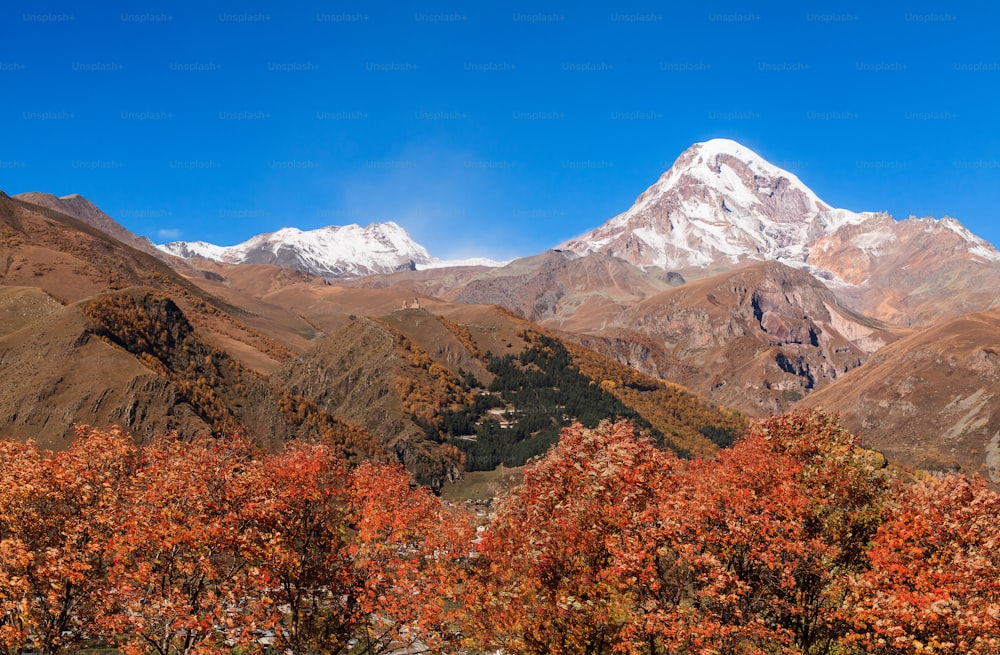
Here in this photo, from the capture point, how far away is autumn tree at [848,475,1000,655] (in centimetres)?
1589

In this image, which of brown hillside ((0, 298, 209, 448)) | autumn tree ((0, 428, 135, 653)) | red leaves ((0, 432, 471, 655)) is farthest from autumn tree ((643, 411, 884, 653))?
brown hillside ((0, 298, 209, 448))

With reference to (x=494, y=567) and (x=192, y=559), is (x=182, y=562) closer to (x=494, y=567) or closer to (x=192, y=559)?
(x=192, y=559)

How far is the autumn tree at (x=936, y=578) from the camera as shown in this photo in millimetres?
15891

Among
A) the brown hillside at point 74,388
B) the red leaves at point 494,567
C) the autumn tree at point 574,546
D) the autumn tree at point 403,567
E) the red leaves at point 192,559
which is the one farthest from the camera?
the brown hillside at point 74,388

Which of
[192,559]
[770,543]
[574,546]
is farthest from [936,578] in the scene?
[192,559]

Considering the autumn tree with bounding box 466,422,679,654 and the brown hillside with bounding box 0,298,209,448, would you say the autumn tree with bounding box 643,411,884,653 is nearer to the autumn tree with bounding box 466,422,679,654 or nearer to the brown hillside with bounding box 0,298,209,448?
the autumn tree with bounding box 466,422,679,654

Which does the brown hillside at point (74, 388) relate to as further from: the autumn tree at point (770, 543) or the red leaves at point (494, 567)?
the autumn tree at point (770, 543)

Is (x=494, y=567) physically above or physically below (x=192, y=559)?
above

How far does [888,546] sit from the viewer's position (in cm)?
2247

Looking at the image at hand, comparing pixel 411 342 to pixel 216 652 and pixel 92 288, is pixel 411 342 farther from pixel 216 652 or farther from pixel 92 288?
pixel 216 652

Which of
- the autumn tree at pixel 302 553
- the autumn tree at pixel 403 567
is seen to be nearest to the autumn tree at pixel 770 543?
the autumn tree at pixel 403 567

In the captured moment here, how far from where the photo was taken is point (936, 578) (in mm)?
18609

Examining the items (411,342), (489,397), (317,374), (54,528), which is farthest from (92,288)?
(54,528)

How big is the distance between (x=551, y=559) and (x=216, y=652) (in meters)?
10.1
